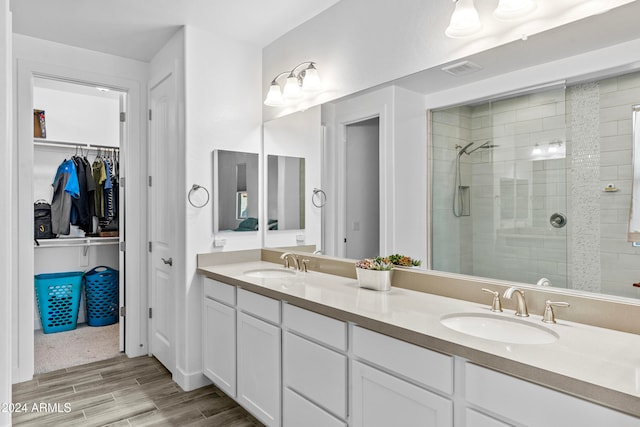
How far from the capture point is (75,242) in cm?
412

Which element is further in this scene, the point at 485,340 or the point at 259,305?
the point at 259,305

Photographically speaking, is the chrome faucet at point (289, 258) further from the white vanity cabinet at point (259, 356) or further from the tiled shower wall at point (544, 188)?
the tiled shower wall at point (544, 188)

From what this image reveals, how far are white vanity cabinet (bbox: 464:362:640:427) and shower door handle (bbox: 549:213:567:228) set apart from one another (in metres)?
0.70

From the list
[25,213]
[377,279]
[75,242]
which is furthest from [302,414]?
[75,242]

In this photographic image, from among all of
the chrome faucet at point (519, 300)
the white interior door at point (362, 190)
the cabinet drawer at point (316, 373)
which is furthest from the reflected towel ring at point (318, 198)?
the chrome faucet at point (519, 300)

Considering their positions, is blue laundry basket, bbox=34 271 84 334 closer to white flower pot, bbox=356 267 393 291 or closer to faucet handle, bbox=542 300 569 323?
white flower pot, bbox=356 267 393 291

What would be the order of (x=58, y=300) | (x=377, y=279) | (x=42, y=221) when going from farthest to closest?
(x=42, y=221)
(x=58, y=300)
(x=377, y=279)

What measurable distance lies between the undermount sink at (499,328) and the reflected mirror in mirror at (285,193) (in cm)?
146

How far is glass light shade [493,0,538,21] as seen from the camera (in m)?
1.50

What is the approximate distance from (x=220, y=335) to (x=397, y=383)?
4.84 ft

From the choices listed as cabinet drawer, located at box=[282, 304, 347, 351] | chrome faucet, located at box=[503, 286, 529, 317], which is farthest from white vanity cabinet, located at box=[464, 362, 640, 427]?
cabinet drawer, located at box=[282, 304, 347, 351]

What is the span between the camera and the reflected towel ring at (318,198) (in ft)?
8.45

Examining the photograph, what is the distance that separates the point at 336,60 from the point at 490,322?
1749 mm

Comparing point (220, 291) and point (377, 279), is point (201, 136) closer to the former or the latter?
point (220, 291)
